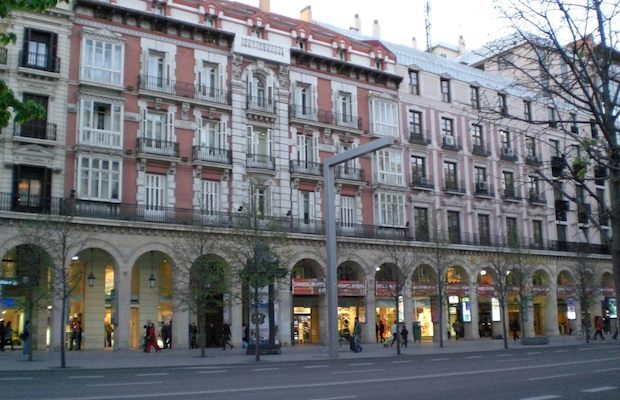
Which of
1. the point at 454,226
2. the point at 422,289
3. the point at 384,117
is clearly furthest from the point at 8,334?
the point at 454,226

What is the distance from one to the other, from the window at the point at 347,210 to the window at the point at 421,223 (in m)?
5.35

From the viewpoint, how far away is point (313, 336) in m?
45.4

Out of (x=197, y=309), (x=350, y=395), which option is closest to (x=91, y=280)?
(x=197, y=309)

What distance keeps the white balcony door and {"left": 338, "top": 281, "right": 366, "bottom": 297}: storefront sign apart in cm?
1257

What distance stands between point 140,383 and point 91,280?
20.5 metres

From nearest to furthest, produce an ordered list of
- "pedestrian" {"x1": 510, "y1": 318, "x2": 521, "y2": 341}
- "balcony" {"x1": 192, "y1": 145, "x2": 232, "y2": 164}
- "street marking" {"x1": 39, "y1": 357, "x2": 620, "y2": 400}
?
1. "street marking" {"x1": 39, "y1": 357, "x2": 620, "y2": 400}
2. "balcony" {"x1": 192, "y1": 145, "x2": 232, "y2": 164}
3. "pedestrian" {"x1": 510, "y1": 318, "x2": 521, "y2": 341}

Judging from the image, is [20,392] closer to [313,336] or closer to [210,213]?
[210,213]

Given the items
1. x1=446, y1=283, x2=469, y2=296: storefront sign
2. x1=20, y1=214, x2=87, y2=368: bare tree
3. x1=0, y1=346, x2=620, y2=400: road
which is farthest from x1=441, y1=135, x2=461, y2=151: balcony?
x1=0, y1=346, x2=620, y2=400: road

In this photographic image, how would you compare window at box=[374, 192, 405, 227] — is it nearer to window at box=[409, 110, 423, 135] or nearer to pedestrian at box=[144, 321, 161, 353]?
window at box=[409, 110, 423, 135]

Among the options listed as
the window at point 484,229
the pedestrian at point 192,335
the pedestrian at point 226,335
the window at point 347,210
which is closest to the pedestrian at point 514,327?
the window at point 484,229

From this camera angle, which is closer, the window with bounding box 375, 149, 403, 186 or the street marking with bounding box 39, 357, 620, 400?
the street marking with bounding box 39, 357, 620, 400

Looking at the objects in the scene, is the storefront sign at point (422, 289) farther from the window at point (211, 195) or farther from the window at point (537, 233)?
the window at point (211, 195)

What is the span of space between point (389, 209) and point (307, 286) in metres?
8.65

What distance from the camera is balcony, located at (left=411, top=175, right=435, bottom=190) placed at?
49.8 metres
